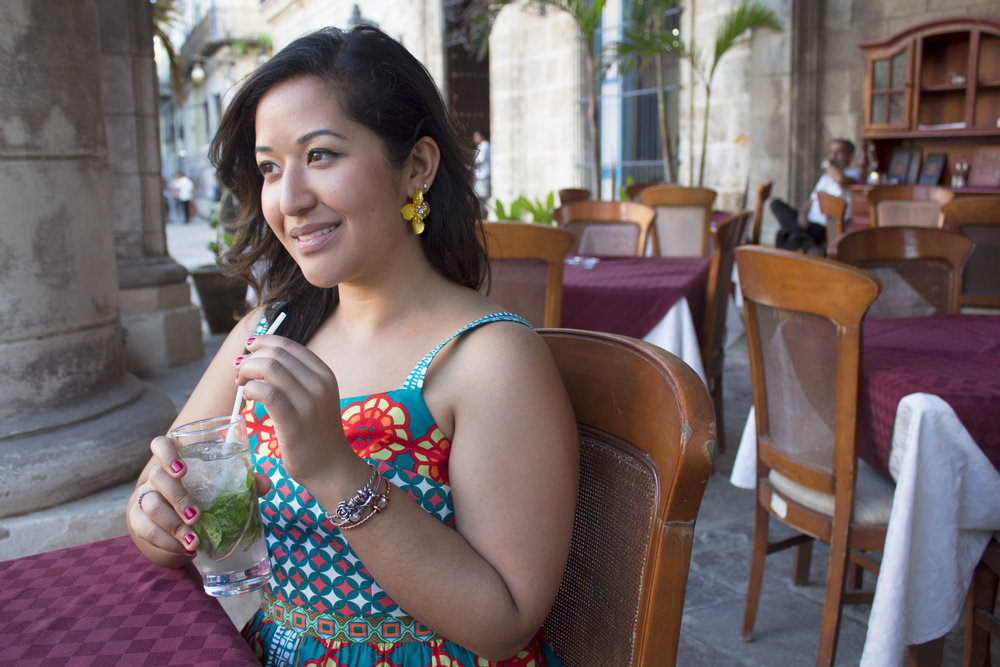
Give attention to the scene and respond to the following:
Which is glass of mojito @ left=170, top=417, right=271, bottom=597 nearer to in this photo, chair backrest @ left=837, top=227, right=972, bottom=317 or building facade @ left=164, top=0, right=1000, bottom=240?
chair backrest @ left=837, top=227, right=972, bottom=317

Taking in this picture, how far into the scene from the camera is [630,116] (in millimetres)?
10820

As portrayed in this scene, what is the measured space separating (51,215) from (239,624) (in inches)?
44.2

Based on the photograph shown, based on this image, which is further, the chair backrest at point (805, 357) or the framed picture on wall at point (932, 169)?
the framed picture on wall at point (932, 169)

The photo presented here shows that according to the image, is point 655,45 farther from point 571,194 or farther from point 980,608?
point 980,608

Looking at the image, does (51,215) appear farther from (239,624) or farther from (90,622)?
(90,622)

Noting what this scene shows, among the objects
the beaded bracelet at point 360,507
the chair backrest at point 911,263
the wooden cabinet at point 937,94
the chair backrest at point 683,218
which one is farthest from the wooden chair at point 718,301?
the wooden cabinet at point 937,94

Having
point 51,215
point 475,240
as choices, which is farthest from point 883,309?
point 51,215

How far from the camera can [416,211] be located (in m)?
1.29

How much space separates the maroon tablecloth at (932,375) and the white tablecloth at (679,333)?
1.01 m

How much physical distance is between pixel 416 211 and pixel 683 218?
474cm

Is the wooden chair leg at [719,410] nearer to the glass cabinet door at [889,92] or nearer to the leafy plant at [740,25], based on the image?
the leafy plant at [740,25]

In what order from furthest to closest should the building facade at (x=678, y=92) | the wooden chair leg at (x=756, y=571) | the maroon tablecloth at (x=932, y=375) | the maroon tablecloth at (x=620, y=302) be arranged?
the building facade at (x=678, y=92)
the maroon tablecloth at (x=620, y=302)
the wooden chair leg at (x=756, y=571)
the maroon tablecloth at (x=932, y=375)

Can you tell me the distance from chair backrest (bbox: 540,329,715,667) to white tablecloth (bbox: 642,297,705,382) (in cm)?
223

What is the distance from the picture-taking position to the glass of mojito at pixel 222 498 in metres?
1.02
